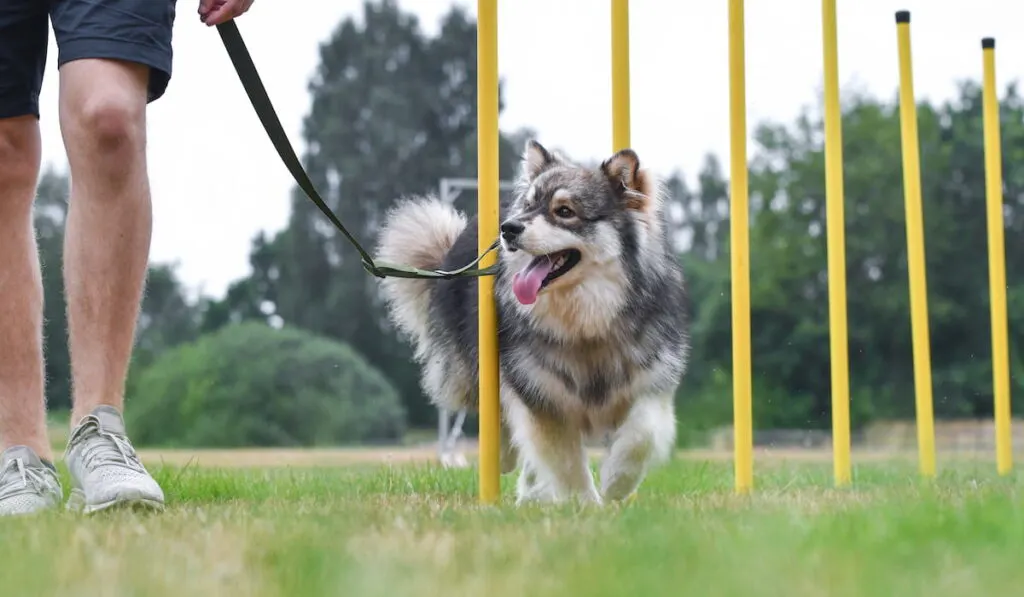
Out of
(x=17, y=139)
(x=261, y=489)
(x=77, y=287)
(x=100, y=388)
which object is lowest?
(x=261, y=489)

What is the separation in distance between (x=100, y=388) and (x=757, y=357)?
1608cm

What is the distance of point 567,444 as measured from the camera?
355cm

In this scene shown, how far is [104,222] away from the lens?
2.83 metres

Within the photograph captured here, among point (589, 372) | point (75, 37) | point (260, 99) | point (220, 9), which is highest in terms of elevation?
point (220, 9)

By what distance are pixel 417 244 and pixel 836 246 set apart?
1.60 metres

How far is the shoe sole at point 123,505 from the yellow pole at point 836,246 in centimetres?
245

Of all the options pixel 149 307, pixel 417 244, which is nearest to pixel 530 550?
pixel 417 244

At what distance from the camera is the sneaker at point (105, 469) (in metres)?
2.68

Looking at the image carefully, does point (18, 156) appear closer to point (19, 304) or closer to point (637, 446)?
point (19, 304)

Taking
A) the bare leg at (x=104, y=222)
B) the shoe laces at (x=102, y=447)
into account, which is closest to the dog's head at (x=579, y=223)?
the bare leg at (x=104, y=222)

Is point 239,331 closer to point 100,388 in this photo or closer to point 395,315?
point 395,315

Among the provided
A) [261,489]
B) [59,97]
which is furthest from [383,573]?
[261,489]

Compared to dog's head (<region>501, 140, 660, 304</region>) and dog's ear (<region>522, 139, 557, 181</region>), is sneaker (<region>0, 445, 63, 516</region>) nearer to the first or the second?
dog's head (<region>501, 140, 660, 304</region>)

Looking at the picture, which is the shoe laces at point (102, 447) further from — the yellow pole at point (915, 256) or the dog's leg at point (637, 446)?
the yellow pole at point (915, 256)
